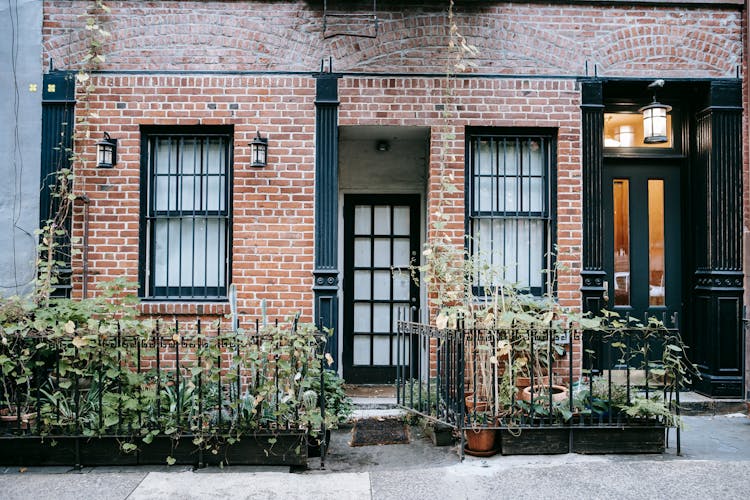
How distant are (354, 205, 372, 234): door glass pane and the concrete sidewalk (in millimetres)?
3399

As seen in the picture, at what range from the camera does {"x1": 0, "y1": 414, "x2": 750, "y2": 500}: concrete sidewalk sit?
13.8 ft

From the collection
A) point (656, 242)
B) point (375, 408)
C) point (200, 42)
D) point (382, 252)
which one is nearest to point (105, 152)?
point (200, 42)

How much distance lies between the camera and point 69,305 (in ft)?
17.5

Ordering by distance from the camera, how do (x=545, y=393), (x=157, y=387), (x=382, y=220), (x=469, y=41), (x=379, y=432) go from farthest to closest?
(x=382, y=220) < (x=469, y=41) < (x=379, y=432) < (x=545, y=393) < (x=157, y=387)

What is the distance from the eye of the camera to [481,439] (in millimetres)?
4918

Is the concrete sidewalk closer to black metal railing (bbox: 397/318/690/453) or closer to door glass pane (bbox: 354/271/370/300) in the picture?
black metal railing (bbox: 397/318/690/453)

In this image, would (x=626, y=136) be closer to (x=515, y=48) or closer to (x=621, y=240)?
(x=621, y=240)

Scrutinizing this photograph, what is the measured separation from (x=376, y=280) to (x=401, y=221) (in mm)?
850

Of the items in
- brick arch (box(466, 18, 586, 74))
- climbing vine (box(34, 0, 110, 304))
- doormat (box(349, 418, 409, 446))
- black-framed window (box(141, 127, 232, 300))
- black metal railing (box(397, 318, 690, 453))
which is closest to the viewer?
black metal railing (box(397, 318, 690, 453))

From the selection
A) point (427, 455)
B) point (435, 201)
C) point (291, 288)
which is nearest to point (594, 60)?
point (435, 201)

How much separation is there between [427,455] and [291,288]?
93.1 inches

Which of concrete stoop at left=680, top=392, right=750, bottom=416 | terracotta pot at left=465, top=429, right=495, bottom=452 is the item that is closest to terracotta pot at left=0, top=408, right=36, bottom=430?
terracotta pot at left=465, top=429, right=495, bottom=452

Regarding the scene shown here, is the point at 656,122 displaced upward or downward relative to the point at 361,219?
upward

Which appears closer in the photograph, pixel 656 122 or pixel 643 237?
pixel 656 122
